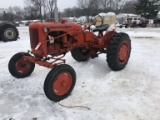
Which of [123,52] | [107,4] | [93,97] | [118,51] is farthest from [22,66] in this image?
[107,4]

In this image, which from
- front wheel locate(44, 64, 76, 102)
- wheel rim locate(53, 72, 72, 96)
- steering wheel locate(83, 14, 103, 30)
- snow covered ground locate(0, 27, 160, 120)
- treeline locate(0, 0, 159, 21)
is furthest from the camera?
treeline locate(0, 0, 159, 21)

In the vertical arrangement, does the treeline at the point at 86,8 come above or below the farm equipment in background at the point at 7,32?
above

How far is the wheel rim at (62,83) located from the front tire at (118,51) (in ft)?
5.00

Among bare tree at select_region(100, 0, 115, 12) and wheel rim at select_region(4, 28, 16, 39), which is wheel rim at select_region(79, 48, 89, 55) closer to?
wheel rim at select_region(4, 28, 16, 39)

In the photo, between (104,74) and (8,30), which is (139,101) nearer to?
(104,74)

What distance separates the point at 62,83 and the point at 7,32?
11611 millimetres

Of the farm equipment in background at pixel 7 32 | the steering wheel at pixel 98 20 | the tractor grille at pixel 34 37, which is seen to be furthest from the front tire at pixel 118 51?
the farm equipment in background at pixel 7 32

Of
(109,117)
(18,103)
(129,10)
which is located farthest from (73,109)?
(129,10)

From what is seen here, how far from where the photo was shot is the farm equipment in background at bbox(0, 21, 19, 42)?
14.5 metres

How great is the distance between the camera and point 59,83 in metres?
4.37

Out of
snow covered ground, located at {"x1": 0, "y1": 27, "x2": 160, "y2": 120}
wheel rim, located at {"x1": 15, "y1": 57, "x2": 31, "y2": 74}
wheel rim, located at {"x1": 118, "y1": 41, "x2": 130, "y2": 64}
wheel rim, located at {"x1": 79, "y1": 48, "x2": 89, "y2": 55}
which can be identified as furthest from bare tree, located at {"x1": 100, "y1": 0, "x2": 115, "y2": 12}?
wheel rim, located at {"x1": 15, "y1": 57, "x2": 31, "y2": 74}

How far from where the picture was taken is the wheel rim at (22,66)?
217 inches

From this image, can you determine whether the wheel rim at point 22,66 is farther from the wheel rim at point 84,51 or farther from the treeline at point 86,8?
the treeline at point 86,8

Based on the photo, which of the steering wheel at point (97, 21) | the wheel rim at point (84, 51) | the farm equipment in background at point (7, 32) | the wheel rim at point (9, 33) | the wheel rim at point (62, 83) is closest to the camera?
the wheel rim at point (62, 83)
